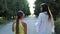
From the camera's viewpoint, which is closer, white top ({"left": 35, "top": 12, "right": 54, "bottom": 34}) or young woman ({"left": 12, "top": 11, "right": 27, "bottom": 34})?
young woman ({"left": 12, "top": 11, "right": 27, "bottom": 34})

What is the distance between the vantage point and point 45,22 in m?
5.70

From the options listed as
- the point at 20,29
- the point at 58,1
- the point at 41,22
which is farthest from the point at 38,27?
the point at 58,1

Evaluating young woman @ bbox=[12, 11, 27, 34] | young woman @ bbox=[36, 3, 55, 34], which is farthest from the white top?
young woman @ bbox=[12, 11, 27, 34]

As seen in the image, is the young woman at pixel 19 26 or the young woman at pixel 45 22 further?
the young woman at pixel 45 22

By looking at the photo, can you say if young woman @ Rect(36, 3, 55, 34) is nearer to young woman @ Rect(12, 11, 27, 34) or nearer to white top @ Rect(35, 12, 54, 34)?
white top @ Rect(35, 12, 54, 34)

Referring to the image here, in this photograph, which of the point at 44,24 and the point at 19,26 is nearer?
the point at 19,26

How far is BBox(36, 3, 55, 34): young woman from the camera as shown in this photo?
5668 millimetres

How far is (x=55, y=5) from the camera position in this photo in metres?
20.8

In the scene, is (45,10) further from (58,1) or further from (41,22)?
(58,1)

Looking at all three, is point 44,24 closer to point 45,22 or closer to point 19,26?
point 45,22

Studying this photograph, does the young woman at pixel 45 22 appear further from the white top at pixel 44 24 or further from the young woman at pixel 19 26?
the young woman at pixel 19 26

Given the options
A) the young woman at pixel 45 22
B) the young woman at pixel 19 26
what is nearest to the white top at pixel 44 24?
the young woman at pixel 45 22

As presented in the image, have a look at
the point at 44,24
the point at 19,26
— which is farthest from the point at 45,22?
the point at 19,26

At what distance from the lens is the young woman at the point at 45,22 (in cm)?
567
